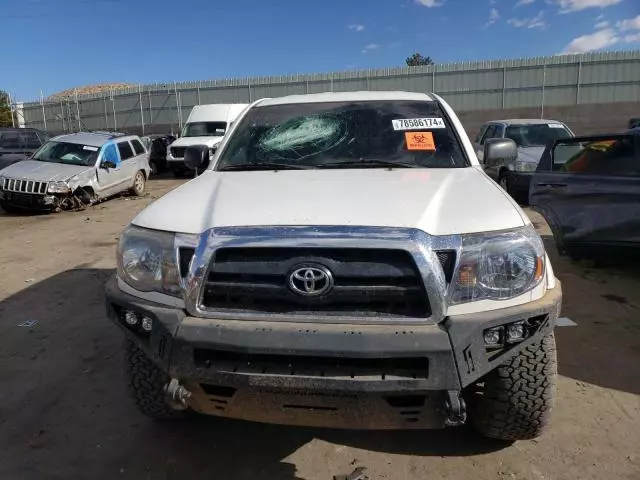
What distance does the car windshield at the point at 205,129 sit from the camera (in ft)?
60.4

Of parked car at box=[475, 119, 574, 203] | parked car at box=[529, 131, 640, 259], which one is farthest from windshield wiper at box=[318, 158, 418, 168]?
parked car at box=[475, 119, 574, 203]

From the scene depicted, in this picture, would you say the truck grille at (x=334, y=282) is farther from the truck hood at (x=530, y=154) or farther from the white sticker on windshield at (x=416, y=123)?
the truck hood at (x=530, y=154)

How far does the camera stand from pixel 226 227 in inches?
89.2

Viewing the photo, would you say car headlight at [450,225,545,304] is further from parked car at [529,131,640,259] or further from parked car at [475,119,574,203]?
parked car at [475,119,574,203]

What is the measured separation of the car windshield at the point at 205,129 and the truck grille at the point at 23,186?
8.26 metres

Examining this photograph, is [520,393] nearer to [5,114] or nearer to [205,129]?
[205,129]

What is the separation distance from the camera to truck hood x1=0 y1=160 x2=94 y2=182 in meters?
10.7

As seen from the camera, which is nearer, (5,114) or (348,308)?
(348,308)

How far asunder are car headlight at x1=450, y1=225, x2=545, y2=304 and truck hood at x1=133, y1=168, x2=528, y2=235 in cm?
7

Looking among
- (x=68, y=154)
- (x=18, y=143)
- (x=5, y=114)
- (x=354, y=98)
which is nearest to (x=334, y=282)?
(x=354, y=98)

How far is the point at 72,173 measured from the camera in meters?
11.1

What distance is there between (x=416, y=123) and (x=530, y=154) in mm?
7333

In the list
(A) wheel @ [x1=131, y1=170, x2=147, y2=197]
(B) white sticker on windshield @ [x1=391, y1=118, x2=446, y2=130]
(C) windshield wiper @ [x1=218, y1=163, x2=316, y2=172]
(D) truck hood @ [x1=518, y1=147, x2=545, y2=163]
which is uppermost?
(B) white sticker on windshield @ [x1=391, y1=118, x2=446, y2=130]

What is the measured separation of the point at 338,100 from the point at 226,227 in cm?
208
